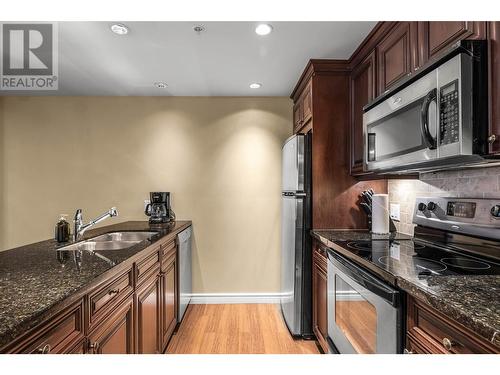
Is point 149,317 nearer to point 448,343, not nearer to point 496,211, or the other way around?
point 448,343

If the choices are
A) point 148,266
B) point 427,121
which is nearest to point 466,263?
point 427,121

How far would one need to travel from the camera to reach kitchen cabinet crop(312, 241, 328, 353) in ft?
6.82

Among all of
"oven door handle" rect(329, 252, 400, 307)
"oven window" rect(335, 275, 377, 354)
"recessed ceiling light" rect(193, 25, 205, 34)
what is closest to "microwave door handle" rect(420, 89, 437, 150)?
"oven door handle" rect(329, 252, 400, 307)

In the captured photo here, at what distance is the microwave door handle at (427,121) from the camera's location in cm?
126

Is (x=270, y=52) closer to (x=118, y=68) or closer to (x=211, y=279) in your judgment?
(x=118, y=68)

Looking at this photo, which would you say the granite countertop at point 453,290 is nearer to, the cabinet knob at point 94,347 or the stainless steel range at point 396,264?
the stainless steel range at point 396,264

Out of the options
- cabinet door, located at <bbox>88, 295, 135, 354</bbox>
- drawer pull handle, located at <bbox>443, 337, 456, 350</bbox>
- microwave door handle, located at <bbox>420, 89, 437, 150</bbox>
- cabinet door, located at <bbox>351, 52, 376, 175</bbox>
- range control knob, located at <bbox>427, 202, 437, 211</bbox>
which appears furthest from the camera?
cabinet door, located at <bbox>351, 52, 376, 175</bbox>

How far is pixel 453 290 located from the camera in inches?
36.8

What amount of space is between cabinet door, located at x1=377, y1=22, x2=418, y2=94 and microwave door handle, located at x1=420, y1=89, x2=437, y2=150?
1.17ft

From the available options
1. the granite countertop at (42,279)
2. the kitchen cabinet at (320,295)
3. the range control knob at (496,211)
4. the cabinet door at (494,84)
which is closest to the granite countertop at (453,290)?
the range control knob at (496,211)

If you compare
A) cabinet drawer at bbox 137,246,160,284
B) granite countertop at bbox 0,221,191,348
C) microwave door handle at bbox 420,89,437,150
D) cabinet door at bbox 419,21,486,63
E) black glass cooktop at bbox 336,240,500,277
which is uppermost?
cabinet door at bbox 419,21,486,63

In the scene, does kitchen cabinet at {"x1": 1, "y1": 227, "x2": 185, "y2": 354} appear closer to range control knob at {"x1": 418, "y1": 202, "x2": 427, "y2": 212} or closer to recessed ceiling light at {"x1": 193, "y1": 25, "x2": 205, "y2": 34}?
recessed ceiling light at {"x1": 193, "y1": 25, "x2": 205, "y2": 34}

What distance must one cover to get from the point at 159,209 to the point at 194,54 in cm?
160
